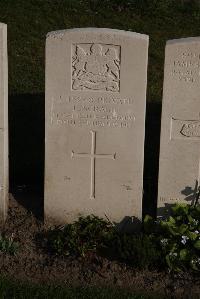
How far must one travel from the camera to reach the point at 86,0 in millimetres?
12719

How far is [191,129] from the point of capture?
5500mm

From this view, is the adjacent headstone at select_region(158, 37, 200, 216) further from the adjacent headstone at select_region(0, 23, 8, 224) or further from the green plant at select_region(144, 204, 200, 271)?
the adjacent headstone at select_region(0, 23, 8, 224)

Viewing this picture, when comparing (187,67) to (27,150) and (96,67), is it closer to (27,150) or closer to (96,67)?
(96,67)

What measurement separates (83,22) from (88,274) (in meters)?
7.56

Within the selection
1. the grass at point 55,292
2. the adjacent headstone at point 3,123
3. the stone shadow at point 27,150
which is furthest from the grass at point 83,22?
the grass at point 55,292

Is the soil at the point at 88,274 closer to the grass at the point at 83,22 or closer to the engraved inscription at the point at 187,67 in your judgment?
the engraved inscription at the point at 187,67

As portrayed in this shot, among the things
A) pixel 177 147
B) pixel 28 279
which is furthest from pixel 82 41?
pixel 28 279

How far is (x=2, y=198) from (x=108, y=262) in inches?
51.0

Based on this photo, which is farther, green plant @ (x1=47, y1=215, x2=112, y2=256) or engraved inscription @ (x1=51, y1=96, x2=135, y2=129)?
engraved inscription @ (x1=51, y1=96, x2=135, y2=129)

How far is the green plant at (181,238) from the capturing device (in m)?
5.09

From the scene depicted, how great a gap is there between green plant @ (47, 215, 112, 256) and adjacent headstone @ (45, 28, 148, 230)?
23 centimetres

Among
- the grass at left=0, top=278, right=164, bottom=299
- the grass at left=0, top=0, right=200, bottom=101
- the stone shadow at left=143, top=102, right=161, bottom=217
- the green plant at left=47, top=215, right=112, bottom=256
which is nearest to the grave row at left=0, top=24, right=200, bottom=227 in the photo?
the green plant at left=47, top=215, right=112, bottom=256

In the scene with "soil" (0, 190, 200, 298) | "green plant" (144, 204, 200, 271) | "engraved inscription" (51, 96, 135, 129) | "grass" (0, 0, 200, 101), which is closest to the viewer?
"soil" (0, 190, 200, 298)

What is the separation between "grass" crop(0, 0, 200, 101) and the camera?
991 centimetres
